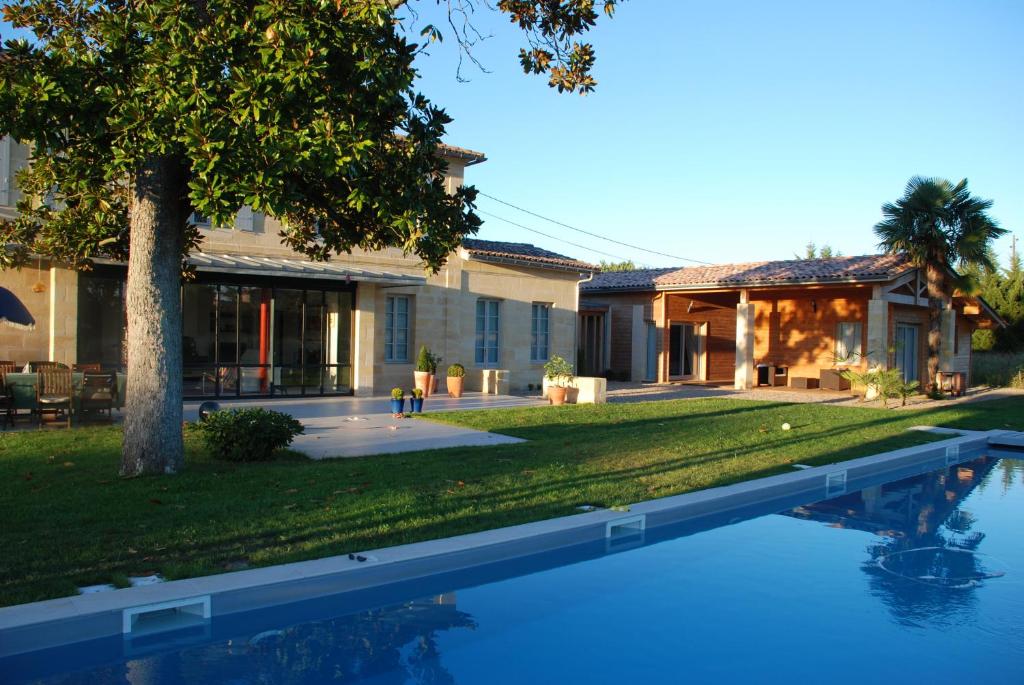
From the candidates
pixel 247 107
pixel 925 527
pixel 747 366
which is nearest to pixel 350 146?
pixel 247 107

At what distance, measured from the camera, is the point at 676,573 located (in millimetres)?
7359

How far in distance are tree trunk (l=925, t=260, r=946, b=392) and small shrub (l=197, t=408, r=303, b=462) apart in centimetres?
2113

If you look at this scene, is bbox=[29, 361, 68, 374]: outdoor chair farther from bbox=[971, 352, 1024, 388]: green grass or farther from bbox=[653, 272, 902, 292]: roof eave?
bbox=[971, 352, 1024, 388]: green grass

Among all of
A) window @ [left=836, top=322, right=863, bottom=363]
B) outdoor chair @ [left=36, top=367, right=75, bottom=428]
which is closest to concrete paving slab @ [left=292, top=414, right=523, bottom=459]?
outdoor chair @ [left=36, top=367, right=75, bottom=428]

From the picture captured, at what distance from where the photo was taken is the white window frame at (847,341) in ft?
90.4

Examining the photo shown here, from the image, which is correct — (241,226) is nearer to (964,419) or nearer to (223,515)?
(223,515)

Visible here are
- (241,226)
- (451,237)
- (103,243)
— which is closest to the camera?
(451,237)

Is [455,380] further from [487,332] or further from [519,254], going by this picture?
[519,254]

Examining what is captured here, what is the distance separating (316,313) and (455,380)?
3.66 metres

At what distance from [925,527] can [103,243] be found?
10.5 m

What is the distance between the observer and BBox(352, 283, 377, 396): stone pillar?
770 inches

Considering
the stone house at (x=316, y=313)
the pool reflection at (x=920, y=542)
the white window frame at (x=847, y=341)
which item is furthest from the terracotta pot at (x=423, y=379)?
the white window frame at (x=847, y=341)

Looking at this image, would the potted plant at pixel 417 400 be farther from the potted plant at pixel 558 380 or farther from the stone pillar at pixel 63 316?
the stone pillar at pixel 63 316

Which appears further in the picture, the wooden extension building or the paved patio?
the wooden extension building
